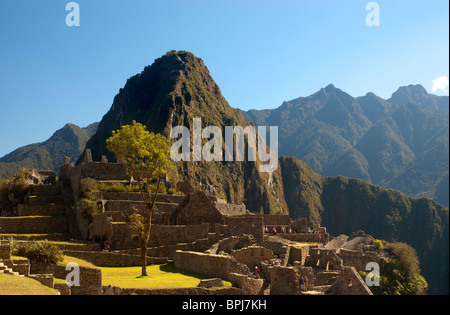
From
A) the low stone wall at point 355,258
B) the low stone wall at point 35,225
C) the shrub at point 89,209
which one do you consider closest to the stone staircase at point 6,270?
the shrub at point 89,209

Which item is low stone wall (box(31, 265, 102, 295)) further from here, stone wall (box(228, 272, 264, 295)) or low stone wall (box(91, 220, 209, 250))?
low stone wall (box(91, 220, 209, 250))

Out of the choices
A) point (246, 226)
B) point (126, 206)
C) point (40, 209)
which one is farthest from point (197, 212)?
point (40, 209)

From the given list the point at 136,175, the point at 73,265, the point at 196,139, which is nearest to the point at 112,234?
the point at 136,175

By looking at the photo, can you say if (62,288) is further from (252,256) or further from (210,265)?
(252,256)

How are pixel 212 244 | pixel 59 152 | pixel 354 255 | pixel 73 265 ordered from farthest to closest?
pixel 59 152
pixel 354 255
pixel 212 244
pixel 73 265

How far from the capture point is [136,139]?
2594cm

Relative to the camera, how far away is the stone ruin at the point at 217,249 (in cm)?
2106

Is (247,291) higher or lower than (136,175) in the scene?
lower

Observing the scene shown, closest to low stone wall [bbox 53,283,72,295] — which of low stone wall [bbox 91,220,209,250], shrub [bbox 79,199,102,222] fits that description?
low stone wall [bbox 91,220,209,250]

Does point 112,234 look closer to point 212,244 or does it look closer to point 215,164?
point 212,244

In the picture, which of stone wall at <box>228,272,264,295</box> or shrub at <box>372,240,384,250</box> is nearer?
stone wall at <box>228,272,264,295</box>

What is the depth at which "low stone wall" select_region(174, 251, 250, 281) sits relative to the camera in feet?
74.5

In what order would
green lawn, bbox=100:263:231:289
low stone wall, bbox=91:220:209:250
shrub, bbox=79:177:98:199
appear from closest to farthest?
1. green lawn, bbox=100:263:231:289
2. low stone wall, bbox=91:220:209:250
3. shrub, bbox=79:177:98:199
